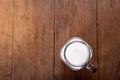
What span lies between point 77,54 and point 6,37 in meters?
0.40

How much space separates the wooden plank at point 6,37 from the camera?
1056 millimetres

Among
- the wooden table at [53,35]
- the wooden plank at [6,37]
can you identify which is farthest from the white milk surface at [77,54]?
the wooden plank at [6,37]

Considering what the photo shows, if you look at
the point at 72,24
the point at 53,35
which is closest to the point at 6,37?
the point at 53,35

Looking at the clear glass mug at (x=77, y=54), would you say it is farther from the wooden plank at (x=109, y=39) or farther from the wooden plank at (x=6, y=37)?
the wooden plank at (x=6, y=37)

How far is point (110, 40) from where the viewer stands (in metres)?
1.08

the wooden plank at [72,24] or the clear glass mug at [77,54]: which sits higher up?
the wooden plank at [72,24]

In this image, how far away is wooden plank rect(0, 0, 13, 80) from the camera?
1.06 m

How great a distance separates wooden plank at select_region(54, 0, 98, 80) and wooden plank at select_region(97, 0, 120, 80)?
0.10 ft

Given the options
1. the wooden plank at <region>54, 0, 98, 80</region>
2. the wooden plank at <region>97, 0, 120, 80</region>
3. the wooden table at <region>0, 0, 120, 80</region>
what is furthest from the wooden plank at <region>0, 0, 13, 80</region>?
the wooden plank at <region>97, 0, 120, 80</region>

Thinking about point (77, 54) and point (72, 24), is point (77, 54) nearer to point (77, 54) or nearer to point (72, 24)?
point (77, 54)

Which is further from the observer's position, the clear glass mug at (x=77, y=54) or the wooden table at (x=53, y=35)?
the wooden table at (x=53, y=35)

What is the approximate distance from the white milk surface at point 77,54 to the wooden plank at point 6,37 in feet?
1.07

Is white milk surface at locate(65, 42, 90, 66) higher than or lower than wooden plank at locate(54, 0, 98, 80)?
lower

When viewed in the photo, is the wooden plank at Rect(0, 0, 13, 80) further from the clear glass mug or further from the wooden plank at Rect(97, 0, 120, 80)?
the wooden plank at Rect(97, 0, 120, 80)
